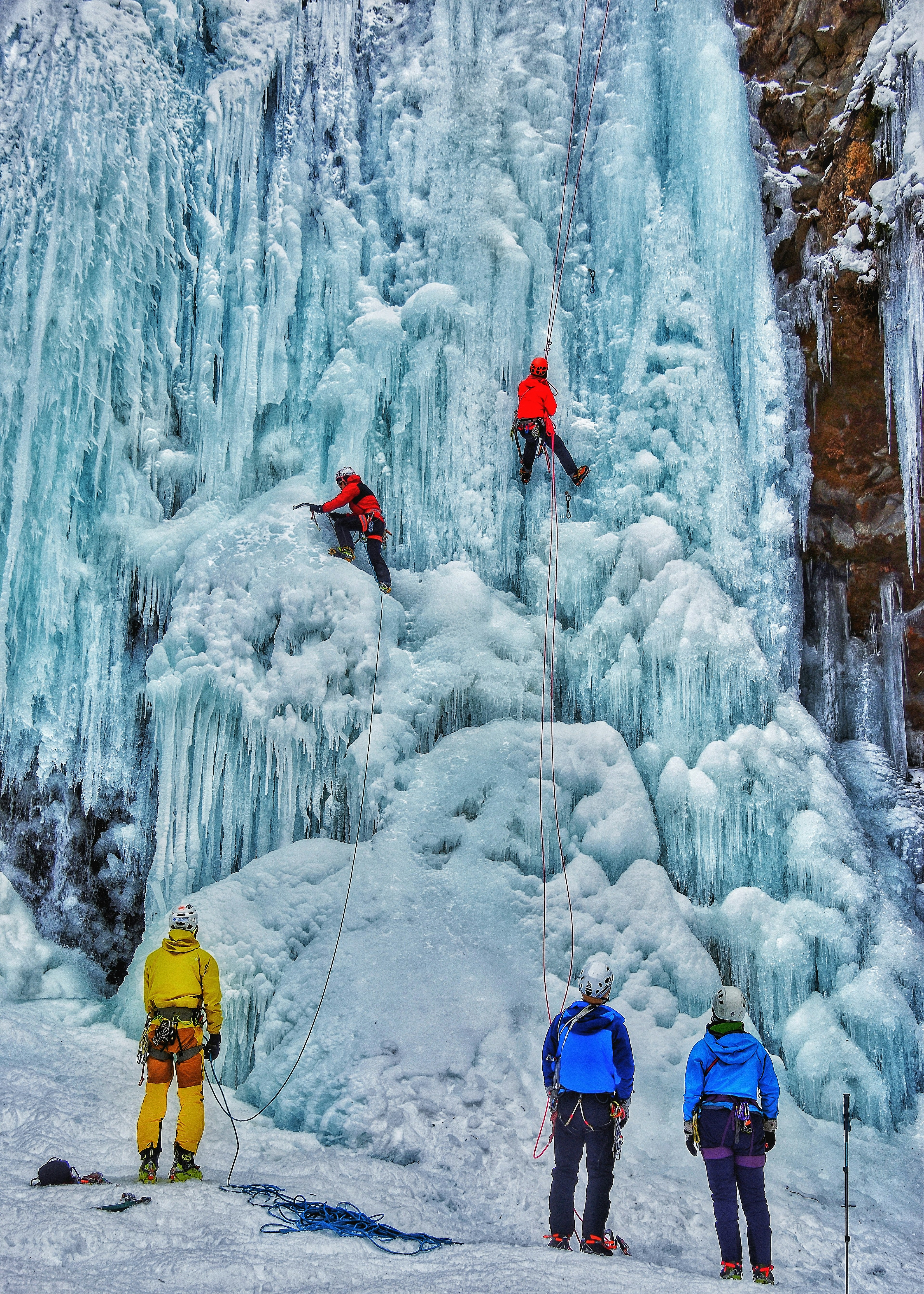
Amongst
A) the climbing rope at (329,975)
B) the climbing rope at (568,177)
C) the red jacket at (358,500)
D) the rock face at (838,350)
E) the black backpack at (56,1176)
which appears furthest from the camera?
the climbing rope at (568,177)

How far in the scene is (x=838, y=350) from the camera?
6.92 metres

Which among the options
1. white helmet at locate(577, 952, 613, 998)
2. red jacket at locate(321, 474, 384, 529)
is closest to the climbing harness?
white helmet at locate(577, 952, 613, 998)

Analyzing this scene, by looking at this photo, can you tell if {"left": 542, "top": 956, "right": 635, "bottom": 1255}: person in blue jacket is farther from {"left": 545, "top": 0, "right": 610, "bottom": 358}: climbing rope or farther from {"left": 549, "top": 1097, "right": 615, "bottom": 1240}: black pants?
{"left": 545, "top": 0, "right": 610, "bottom": 358}: climbing rope

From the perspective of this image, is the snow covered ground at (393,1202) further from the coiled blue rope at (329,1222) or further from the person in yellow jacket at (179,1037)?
the person in yellow jacket at (179,1037)

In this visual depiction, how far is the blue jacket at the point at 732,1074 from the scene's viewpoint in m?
3.29

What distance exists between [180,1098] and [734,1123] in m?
2.39

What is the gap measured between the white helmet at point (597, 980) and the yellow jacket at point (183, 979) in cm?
170

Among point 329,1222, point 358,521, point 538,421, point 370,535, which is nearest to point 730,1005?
point 329,1222

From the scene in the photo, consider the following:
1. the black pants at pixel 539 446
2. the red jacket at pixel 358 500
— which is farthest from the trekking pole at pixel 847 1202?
the red jacket at pixel 358 500

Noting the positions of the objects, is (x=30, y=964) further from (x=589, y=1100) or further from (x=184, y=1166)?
(x=589, y=1100)

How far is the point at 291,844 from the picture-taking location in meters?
6.05

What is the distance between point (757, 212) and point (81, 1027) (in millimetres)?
7898

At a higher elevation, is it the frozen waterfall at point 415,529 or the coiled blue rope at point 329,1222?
the frozen waterfall at point 415,529

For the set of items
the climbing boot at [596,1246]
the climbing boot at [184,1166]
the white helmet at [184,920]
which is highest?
the white helmet at [184,920]
